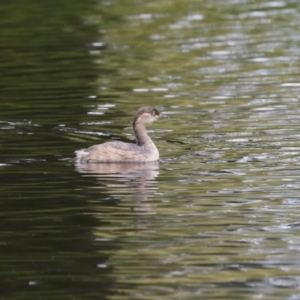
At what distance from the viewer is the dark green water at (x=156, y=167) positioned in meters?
9.66

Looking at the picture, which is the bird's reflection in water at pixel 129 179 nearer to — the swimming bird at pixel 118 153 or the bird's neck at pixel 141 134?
the swimming bird at pixel 118 153

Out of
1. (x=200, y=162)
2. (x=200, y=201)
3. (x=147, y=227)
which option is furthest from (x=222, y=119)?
(x=147, y=227)

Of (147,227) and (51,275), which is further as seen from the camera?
(147,227)

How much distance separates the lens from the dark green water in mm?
9656

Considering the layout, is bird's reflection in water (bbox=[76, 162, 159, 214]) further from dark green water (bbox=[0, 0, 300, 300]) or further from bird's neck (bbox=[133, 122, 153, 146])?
bird's neck (bbox=[133, 122, 153, 146])

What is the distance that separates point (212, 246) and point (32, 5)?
2474 cm

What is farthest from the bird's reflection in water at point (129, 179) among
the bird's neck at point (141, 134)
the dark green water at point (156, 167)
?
the bird's neck at point (141, 134)

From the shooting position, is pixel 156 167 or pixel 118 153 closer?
pixel 156 167

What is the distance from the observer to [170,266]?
9789mm

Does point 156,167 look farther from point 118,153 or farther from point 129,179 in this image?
point 129,179

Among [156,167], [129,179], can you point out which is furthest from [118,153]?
[129,179]

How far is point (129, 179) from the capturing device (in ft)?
44.7

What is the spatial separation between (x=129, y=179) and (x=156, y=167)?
2.58ft

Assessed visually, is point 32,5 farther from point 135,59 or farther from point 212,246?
point 212,246
